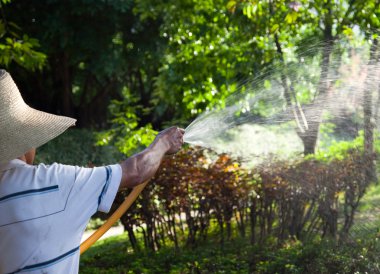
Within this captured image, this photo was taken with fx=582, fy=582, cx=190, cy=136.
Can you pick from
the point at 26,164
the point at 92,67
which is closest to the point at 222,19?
the point at 92,67

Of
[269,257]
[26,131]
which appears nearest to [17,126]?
[26,131]

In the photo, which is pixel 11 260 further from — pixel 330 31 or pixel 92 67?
pixel 92 67

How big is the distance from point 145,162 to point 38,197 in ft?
1.45

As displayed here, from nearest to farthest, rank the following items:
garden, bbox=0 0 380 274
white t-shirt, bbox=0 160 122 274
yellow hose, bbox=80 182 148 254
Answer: white t-shirt, bbox=0 160 122 274 < yellow hose, bbox=80 182 148 254 < garden, bbox=0 0 380 274

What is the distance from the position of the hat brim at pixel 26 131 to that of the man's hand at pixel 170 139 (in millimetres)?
417

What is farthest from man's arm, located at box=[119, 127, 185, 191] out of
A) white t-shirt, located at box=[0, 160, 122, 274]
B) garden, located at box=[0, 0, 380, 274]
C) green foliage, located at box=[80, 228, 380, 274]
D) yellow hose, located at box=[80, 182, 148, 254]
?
green foliage, located at box=[80, 228, 380, 274]

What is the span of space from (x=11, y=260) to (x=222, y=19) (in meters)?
5.63

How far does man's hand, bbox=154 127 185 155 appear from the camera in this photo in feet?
8.08

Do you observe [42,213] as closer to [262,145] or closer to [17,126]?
[17,126]

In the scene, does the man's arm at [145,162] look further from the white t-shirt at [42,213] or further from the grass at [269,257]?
the grass at [269,257]

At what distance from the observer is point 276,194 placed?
19.4ft

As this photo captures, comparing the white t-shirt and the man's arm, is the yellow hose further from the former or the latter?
the white t-shirt

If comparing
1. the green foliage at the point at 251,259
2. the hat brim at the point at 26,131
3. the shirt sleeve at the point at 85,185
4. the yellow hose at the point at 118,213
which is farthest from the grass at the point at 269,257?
the hat brim at the point at 26,131

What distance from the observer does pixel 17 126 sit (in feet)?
7.03
